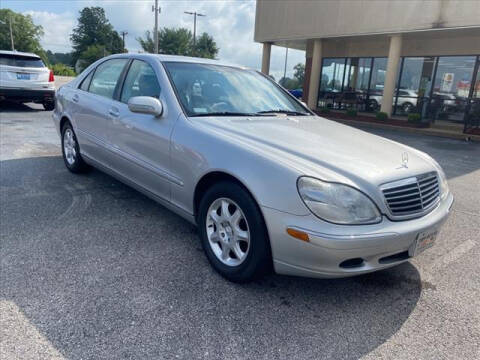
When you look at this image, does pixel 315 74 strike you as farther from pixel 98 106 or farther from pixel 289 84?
pixel 289 84

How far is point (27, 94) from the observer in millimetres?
11094

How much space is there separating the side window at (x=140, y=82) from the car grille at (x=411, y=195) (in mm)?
2089

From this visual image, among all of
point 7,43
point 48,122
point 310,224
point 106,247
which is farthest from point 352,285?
point 7,43

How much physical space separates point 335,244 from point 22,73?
11367mm

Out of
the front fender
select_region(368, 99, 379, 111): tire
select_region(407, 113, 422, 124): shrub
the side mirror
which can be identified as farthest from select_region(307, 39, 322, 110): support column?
the front fender

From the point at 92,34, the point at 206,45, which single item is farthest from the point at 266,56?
the point at 92,34

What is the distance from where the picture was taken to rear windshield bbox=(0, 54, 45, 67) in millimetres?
10797

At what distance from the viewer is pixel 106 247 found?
10.7ft

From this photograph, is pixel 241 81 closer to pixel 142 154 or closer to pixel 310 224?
pixel 142 154

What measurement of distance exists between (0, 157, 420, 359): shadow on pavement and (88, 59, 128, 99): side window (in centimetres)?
142

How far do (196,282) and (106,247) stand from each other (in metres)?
0.93

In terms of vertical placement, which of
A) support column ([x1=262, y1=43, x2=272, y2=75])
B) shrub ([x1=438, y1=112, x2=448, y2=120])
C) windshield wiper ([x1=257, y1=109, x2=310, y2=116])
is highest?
support column ([x1=262, y1=43, x2=272, y2=75])

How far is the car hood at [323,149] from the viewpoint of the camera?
8.13ft

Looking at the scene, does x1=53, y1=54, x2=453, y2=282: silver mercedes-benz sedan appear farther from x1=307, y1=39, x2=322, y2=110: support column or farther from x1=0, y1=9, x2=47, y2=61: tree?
x1=0, y1=9, x2=47, y2=61: tree
